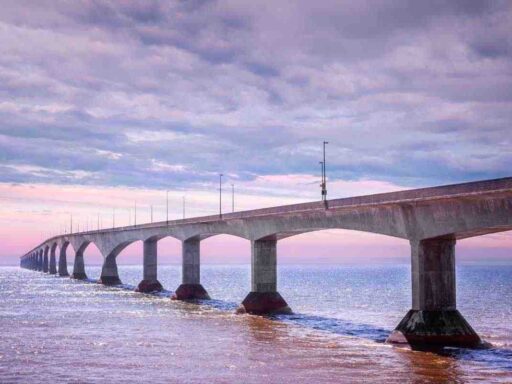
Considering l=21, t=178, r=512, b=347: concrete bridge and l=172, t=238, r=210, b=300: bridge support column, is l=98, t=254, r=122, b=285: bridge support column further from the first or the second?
l=21, t=178, r=512, b=347: concrete bridge

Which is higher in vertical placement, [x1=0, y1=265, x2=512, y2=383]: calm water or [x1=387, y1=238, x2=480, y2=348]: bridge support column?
[x1=387, y1=238, x2=480, y2=348]: bridge support column

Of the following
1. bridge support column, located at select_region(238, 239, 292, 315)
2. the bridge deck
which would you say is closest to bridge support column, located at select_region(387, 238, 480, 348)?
the bridge deck

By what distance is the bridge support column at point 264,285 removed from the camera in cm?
5772

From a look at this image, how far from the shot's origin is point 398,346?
→ 3822cm

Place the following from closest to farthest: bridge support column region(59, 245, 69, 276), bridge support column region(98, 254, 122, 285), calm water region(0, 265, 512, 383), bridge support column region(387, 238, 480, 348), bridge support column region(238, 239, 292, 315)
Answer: calm water region(0, 265, 512, 383)
bridge support column region(387, 238, 480, 348)
bridge support column region(238, 239, 292, 315)
bridge support column region(98, 254, 122, 285)
bridge support column region(59, 245, 69, 276)

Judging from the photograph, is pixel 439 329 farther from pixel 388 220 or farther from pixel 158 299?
pixel 158 299

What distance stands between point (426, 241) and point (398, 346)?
5.49 meters

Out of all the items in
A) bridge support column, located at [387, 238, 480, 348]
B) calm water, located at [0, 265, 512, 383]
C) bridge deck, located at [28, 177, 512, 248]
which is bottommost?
calm water, located at [0, 265, 512, 383]

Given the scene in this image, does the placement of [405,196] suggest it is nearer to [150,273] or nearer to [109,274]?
[150,273]

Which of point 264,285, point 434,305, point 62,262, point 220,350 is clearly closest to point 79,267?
point 62,262

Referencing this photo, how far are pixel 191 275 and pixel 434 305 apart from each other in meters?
40.4

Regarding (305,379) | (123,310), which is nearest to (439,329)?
(305,379)

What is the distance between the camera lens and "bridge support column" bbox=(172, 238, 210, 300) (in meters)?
74.6

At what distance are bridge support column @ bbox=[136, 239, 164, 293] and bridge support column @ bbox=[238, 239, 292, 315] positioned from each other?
34.3 m
